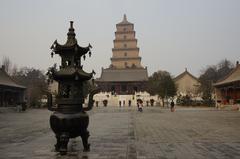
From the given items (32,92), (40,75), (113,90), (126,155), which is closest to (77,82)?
(126,155)

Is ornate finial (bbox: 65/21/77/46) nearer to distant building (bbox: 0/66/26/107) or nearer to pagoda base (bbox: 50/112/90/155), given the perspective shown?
pagoda base (bbox: 50/112/90/155)

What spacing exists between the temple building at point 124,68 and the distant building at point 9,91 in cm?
3187

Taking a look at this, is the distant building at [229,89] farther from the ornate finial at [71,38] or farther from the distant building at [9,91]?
the ornate finial at [71,38]

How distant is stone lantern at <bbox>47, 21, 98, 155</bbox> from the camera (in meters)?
9.90

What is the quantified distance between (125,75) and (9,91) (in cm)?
3709

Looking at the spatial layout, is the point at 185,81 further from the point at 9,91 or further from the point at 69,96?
the point at 69,96

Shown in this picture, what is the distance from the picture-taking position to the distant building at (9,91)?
42.9m

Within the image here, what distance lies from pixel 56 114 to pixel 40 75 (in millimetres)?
75146

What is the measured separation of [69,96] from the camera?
428 inches

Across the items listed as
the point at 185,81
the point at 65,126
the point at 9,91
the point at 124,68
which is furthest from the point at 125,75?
the point at 65,126

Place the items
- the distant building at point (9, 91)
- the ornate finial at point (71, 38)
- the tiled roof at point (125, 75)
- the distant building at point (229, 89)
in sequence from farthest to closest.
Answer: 1. the tiled roof at point (125, 75)
2. the distant building at point (229, 89)
3. the distant building at point (9, 91)
4. the ornate finial at point (71, 38)

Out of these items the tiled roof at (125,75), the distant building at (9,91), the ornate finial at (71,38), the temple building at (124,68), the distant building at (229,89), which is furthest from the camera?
the temple building at (124,68)

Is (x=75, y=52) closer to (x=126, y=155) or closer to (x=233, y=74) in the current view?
(x=126, y=155)

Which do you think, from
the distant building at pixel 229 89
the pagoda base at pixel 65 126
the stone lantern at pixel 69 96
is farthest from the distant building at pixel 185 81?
the pagoda base at pixel 65 126
